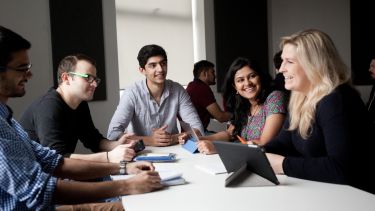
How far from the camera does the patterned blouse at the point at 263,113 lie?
249 cm

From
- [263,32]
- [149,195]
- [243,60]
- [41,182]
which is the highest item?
[263,32]

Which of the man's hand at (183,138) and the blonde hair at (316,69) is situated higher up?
the blonde hair at (316,69)

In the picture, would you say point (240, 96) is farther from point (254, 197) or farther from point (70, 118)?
point (254, 197)

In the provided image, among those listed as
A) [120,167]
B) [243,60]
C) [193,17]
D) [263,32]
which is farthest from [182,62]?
[120,167]

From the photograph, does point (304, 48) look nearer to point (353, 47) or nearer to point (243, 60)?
point (243, 60)

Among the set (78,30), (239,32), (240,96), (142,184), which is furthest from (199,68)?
(142,184)

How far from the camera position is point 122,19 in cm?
496

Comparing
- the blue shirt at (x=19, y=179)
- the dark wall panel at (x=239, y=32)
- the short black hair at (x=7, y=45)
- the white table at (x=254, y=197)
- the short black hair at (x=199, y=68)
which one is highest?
the dark wall panel at (x=239, y=32)

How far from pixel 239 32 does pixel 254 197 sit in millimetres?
4580

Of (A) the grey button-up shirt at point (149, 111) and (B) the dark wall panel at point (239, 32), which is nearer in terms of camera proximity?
(A) the grey button-up shirt at point (149, 111)

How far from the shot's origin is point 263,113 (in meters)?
2.60

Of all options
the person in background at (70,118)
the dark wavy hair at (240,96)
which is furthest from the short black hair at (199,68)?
the person in background at (70,118)

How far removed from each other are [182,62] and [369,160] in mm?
4008

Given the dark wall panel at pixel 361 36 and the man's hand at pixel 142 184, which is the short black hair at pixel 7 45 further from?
the dark wall panel at pixel 361 36
